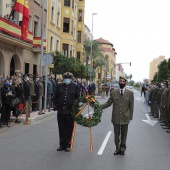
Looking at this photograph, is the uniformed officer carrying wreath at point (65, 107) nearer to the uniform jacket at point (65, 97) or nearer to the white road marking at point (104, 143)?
the uniform jacket at point (65, 97)

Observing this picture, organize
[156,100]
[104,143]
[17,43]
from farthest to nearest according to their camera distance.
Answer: [17,43] → [156,100] → [104,143]

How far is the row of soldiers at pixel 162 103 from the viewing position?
44.4 ft

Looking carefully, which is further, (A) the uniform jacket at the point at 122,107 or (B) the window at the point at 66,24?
(B) the window at the point at 66,24

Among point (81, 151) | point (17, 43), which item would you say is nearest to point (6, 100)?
point (81, 151)

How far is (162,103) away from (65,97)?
643 centimetres

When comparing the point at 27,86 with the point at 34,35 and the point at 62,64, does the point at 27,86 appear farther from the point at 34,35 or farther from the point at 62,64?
the point at 34,35

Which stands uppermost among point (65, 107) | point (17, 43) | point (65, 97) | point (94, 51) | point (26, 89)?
point (94, 51)

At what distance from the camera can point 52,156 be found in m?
7.89

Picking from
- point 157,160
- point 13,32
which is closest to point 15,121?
point 157,160

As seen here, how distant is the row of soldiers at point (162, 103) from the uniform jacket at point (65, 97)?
561 cm

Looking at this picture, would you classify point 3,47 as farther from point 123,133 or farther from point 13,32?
point 123,133

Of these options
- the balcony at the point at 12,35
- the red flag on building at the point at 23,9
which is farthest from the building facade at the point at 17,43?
the red flag on building at the point at 23,9

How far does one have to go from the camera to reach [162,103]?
13883mm

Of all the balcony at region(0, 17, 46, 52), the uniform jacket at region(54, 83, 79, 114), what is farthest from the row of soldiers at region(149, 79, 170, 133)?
the balcony at region(0, 17, 46, 52)
